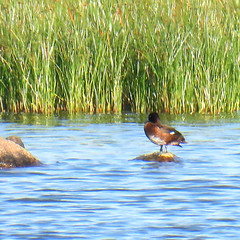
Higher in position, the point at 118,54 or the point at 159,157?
the point at 118,54

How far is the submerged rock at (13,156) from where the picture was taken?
1027cm

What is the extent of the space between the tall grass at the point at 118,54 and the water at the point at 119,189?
2617 millimetres

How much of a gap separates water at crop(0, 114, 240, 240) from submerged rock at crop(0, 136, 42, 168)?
0.23 m

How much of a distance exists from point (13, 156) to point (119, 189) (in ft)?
7.03

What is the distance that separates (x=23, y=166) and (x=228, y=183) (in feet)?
9.32

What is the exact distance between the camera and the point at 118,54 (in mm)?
17250

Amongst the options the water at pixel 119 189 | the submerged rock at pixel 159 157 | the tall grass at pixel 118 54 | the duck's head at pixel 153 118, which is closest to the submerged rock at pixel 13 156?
the water at pixel 119 189

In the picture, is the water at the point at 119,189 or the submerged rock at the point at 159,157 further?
the submerged rock at the point at 159,157

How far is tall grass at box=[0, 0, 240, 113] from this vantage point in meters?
16.8

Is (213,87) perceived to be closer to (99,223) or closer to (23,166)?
(23,166)

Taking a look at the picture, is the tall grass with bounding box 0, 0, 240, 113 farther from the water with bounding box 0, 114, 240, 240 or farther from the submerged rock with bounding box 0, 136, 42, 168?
the submerged rock with bounding box 0, 136, 42, 168

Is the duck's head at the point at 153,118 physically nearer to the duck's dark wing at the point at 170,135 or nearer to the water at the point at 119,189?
the duck's dark wing at the point at 170,135

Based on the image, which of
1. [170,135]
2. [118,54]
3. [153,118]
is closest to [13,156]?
[153,118]

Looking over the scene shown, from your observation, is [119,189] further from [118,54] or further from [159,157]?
[118,54]
